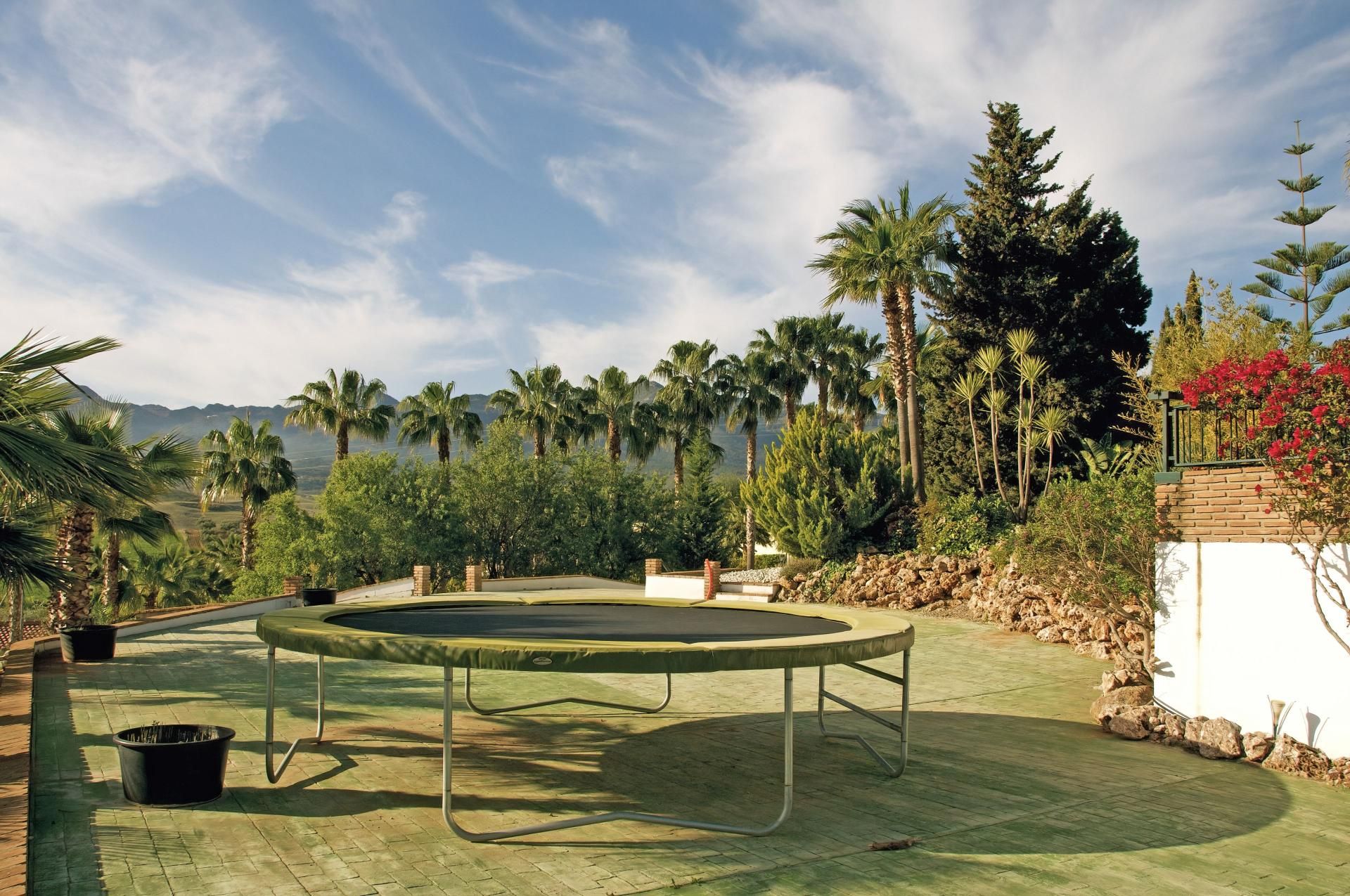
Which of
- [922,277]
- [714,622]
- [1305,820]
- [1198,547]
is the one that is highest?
[922,277]

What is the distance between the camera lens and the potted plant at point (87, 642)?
11039 mm

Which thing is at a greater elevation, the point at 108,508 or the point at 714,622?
the point at 108,508

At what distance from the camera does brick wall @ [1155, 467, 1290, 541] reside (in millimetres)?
7109

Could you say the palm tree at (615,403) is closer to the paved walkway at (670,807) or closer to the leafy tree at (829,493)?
the leafy tree at (829,493)

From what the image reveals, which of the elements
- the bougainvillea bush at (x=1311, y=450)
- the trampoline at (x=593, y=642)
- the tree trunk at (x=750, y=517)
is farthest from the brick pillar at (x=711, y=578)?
the tree trunk at (x=750, y=517)

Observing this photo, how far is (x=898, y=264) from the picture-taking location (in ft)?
75.5

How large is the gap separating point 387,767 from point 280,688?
383 cm

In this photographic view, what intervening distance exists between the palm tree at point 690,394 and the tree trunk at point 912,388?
46.9 feet

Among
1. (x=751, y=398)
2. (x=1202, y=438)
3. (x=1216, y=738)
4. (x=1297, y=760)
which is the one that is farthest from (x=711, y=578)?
(x=751, y=398)

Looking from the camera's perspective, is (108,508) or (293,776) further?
(108,508)

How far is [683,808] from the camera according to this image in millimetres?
5473

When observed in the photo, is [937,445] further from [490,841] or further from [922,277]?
[490,841]

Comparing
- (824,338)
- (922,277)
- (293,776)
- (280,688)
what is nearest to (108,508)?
(280,688)

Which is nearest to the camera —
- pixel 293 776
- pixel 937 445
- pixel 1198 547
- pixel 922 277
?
pixel 293 776
